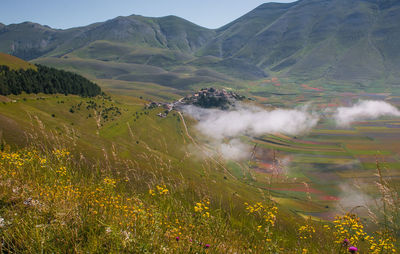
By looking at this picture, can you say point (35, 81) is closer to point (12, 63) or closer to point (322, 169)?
point (12, 63)

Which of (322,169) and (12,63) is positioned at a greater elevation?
(12,63)

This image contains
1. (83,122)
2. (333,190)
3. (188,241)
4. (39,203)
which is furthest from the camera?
(83,122)

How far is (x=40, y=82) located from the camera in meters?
157

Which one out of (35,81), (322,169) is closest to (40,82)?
(35,81)

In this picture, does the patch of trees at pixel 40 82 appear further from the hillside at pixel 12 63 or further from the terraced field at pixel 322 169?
the terraced field at pixel 322 169

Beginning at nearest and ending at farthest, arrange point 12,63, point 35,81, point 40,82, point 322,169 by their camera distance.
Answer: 1. point 35,81
2. point 322,169
3. point 40,82
4. point 12,63

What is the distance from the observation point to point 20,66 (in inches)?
6905

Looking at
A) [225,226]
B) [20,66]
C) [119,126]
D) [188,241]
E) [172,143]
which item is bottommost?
[172,143]

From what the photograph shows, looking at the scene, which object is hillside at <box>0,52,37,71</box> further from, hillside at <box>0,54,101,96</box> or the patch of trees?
the patch of trees

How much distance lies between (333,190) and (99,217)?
143m

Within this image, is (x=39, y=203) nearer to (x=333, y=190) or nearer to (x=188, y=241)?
(x=188, y=241)

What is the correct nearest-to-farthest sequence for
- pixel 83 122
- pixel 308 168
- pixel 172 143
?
pixel 83 122 < pixel 308 168 < pixel 172 143

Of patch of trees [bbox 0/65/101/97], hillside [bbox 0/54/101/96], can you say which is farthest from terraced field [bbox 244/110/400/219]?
hillside [bbox 0/54/101/96]

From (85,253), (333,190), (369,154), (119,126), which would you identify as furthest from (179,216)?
(369,154)
